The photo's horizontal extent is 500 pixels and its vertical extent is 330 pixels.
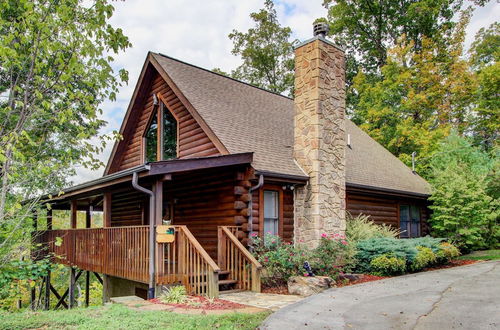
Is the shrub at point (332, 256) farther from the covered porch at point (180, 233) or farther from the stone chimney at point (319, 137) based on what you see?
the covered porch at point (180, 233)

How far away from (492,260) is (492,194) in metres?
4.02

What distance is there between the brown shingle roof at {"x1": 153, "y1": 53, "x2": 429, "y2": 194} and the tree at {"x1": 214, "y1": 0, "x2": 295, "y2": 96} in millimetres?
13496

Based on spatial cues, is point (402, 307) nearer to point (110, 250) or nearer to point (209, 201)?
point (209, 201)

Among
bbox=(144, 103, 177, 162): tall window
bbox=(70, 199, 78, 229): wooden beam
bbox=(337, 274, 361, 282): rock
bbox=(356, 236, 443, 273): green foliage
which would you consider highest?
bbox=(144, 103, 177, 162): tall window

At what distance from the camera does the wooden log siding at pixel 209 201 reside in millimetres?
9938

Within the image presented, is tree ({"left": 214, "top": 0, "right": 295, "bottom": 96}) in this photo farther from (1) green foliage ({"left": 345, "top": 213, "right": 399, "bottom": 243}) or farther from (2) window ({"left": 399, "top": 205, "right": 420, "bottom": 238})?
(1) green foliage ({"left": 345, "top": 213, "right": 399, "bottom": 243})

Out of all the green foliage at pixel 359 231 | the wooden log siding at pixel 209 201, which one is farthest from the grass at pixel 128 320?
the green foliage at pixel 359 231

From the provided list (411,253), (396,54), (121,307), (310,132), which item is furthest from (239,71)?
(121,307)

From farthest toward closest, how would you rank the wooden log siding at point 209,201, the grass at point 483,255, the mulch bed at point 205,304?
1. the grass at point 483,255
2. the wooden log siding at point 209,201
3. the mulch bed at point 205,304

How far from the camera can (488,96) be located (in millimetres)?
23719

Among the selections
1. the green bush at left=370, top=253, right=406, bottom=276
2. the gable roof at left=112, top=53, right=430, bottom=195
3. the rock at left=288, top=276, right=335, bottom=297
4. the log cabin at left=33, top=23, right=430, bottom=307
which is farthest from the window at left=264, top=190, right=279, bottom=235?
the green bush at left=370, top=253, right=406, bottom=276

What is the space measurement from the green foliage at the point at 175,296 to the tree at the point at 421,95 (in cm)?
1748

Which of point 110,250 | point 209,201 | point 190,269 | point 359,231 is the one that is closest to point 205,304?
point 190,269

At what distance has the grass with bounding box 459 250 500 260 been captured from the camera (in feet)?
46.8
